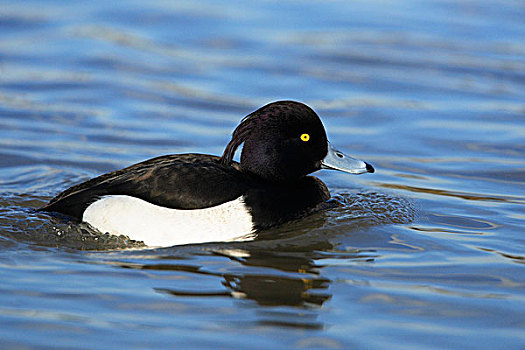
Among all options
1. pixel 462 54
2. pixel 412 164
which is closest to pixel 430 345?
pixel 412 164

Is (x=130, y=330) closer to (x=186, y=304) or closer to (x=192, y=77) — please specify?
(x=186, y=304)

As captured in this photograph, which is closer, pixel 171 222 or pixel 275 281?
pixel 275 281

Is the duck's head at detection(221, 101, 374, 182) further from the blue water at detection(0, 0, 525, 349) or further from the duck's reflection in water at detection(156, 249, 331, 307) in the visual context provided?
the duck's reflection in water at detection(156, 249, 331, 307)

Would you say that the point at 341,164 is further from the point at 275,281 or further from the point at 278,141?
the point at 275,281

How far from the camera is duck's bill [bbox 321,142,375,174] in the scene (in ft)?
22.0

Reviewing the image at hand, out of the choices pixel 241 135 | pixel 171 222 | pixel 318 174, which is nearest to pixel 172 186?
pixel 171 222

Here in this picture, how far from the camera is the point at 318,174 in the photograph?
8.30m

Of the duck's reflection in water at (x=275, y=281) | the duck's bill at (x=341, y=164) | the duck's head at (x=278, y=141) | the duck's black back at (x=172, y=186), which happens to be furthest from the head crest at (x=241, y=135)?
the duck's reflection in water at (x=275, y=281)

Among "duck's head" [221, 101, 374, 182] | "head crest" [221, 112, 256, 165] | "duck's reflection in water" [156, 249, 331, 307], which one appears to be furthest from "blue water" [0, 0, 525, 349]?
"head crest" [221, 112, 256, 165]

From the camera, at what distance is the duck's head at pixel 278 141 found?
251 inches

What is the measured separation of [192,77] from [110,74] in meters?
1.05

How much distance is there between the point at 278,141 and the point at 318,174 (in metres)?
1.96

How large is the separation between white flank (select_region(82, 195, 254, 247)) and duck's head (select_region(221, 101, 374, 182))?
1.64ft

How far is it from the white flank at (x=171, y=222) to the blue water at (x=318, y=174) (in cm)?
11
